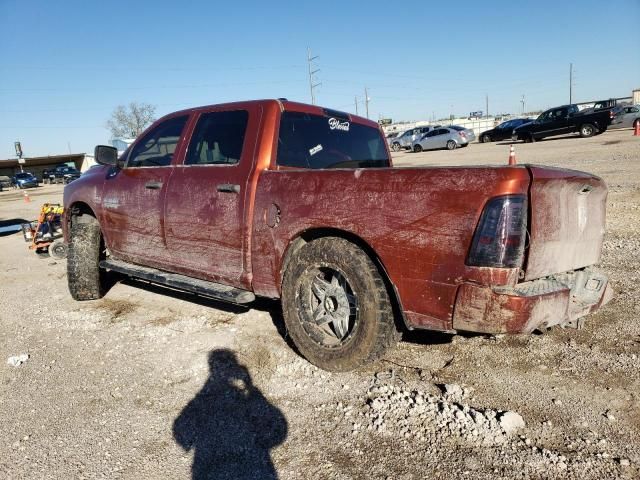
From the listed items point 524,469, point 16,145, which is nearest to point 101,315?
point 524,469

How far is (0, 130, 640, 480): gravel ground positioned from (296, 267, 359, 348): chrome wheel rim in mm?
263

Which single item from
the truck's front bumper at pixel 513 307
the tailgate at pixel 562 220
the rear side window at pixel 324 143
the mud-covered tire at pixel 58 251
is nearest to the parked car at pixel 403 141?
the mud-covered tire at pixel 58 251

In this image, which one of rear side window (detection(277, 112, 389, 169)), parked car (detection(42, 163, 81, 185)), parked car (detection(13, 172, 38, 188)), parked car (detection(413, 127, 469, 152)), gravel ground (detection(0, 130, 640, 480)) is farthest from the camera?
parked car (detection(42, 163, 81, 185))

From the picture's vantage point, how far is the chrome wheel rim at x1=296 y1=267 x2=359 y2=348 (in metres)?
3.04

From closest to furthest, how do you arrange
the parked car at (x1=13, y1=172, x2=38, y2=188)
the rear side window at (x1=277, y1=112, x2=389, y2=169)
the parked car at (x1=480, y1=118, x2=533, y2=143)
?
the rear side window at (x1=277, y1=112, x2=389, y2=169)
the parked car at (x1=480, y1=118, x2=533, y2=143)
the parked car at (x1=13, y1=172, x2=38, y2=188)

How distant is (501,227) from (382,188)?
701 millimetres

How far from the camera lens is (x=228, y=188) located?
3479 mm

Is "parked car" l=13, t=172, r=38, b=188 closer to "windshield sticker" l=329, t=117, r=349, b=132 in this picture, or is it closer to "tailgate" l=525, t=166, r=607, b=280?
"windshield sticker" l=329, t=117, r=349, b=132

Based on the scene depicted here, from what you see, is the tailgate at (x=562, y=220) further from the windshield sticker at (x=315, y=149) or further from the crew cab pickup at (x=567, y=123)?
the crew cab pickup at (x=567, y=123)

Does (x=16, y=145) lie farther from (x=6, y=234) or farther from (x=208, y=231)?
(x=208, y=231)

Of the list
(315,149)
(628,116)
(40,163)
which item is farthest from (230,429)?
(40,163)

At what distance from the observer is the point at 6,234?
11117 mm

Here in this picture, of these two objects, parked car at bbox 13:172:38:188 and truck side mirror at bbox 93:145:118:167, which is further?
parked car at bbox 13:172:38:188

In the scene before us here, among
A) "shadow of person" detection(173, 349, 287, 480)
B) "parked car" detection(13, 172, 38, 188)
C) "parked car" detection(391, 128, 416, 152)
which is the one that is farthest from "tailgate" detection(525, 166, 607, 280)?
"parked car" detection(13, 172, 38, 188)
